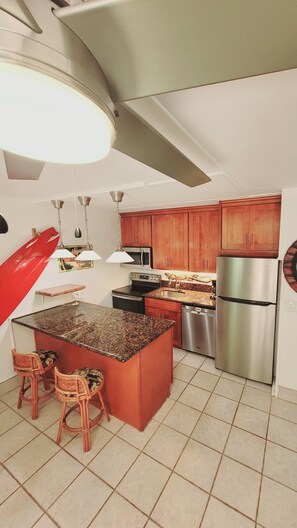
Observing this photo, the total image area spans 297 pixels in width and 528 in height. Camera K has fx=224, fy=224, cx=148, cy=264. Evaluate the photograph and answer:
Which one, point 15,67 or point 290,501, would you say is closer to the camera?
point 15,67

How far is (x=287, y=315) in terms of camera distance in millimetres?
2523

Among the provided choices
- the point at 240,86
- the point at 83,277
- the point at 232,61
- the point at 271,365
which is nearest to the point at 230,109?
the point at 240,86

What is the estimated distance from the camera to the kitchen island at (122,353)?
2023mm

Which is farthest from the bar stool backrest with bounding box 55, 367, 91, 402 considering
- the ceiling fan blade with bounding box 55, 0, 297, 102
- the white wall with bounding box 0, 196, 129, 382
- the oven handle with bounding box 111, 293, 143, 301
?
the oven handle with bounding box 111, 293, 143, 301

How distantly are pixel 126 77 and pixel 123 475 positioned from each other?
94.0 inches

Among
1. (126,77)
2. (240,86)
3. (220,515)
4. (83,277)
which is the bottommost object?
(220,515)

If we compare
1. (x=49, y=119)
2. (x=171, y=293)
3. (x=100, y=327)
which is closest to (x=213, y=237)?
(x=171, y=293)

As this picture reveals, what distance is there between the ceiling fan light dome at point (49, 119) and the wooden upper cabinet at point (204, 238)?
120 inches

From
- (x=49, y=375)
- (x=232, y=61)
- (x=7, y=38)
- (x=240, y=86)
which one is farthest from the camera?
(x=49, y=375)

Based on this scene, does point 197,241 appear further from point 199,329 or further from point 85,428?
point 85,428

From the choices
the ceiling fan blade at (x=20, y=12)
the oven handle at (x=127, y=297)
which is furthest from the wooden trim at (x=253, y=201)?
the ceiling fan blade at (x=20, y=12)

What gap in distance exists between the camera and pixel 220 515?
1484 mm

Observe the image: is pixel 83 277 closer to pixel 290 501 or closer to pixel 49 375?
pixel 49 375

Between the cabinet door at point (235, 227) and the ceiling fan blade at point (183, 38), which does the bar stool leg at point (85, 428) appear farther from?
the cabinet door at point (235, 227)
